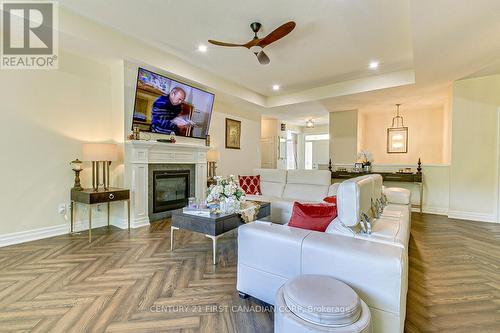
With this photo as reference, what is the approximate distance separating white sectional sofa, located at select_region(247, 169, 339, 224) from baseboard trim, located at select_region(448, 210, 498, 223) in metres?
2.43

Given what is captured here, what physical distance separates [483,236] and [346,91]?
3304mm

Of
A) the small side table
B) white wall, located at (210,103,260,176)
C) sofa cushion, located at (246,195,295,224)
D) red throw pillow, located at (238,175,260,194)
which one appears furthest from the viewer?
white wall, located at (210,103,260,176)

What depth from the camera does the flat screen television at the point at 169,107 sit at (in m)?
3.80

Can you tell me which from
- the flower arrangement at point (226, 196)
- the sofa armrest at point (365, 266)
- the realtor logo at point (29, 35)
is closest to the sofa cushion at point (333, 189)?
the flower arrangement at point (226, 196)

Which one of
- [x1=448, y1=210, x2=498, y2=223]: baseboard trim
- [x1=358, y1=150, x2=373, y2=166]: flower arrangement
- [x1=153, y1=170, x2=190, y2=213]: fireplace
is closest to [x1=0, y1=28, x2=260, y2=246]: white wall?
[x1=153, y1=170, x2=190, y2=213]: fireplace

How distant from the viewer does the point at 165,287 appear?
6.69ft

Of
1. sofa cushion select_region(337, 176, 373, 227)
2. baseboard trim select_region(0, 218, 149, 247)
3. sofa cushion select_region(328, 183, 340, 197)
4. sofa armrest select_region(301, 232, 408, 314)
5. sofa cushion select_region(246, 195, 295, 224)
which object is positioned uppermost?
sofa cushion select_region(337, 176, 373, 227)

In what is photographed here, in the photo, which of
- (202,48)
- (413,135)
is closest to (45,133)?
(202,48)

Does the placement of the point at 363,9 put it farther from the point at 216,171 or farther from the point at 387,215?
the point at 216,171

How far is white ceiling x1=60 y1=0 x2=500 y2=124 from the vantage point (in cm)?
257

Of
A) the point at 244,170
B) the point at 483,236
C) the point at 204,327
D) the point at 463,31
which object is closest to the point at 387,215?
the point at 204,327

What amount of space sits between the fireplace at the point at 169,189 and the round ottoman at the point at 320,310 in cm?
340

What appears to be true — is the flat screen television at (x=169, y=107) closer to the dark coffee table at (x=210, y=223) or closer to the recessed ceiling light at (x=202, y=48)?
the recessed ceiling light at (x=202, y=48)

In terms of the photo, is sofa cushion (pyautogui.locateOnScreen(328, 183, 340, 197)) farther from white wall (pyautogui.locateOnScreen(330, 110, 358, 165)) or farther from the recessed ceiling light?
the recessed ceiling light
